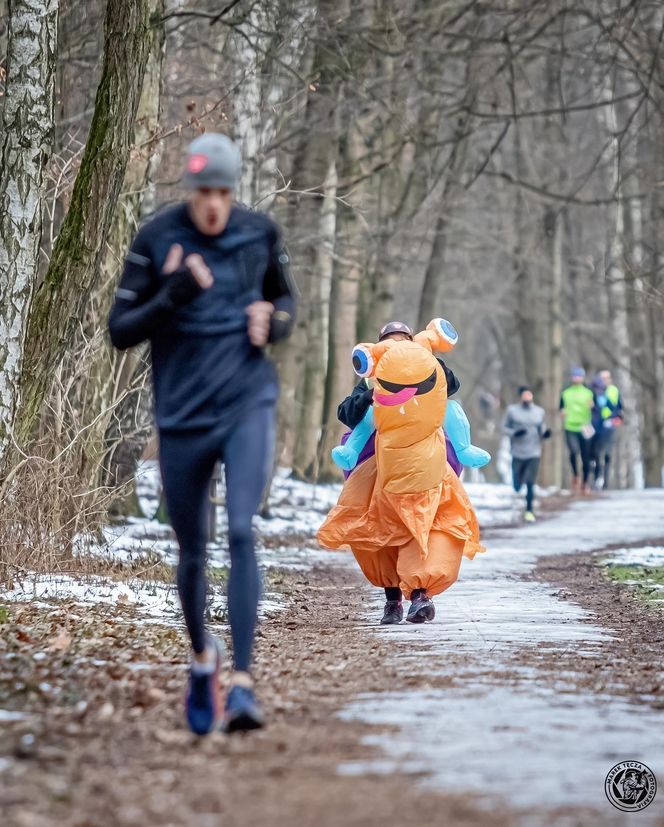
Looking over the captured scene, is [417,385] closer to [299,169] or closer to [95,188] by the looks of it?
[95,188]

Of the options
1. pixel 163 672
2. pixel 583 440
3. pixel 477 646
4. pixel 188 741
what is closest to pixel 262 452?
pixel 188 741

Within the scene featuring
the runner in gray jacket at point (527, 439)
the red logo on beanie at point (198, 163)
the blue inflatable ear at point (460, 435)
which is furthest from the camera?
the runner in gray jacket at point (527, 439)

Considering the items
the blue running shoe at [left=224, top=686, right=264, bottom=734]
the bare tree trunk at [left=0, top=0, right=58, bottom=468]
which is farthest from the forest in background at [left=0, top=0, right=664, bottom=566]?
the blue running shoe at [left=224, top=686, right=264, bottom=734]

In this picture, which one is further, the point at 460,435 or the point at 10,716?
the point at 460,435

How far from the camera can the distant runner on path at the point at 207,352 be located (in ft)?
17.7

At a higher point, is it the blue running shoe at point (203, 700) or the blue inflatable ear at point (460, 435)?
the blue inflatable ear at point (460, 435)

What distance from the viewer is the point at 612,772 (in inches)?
178

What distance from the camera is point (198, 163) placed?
5.42m

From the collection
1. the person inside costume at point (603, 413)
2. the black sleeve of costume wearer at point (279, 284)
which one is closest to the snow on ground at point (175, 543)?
the person inside costume at point (603, 413)

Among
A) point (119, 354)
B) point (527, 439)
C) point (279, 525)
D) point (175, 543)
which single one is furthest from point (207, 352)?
point (527, 439)

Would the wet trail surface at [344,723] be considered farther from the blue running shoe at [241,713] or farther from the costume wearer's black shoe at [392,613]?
the costume wearer's black shoe at [392,613]

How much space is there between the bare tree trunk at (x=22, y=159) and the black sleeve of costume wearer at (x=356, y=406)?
84.8 inches

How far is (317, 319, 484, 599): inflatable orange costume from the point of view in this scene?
31.0 feet

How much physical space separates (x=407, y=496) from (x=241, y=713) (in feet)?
15.2
